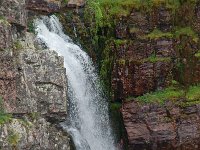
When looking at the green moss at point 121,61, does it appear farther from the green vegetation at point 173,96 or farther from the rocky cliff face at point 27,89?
the rocky cliff face at point 27,89

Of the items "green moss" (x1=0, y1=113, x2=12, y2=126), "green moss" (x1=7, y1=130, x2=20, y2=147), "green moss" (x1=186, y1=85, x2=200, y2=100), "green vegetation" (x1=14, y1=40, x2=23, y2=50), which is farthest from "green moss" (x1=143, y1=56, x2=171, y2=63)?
"green moss" (x1=7, y1=130, x2=20, y2=147)

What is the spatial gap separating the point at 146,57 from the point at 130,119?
3389mm

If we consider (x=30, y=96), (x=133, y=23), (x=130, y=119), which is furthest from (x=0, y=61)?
(x=133, y=23)

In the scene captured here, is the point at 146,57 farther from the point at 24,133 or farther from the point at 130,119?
the point at 24,133

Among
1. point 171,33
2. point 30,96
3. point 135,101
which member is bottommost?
point 135,101

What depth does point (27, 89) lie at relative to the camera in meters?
17.6

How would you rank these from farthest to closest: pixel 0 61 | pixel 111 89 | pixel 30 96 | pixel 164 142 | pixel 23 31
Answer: pixel 111 89
pixel 164 142
pixel 23 31
pixel 30 96
pixel 0 61

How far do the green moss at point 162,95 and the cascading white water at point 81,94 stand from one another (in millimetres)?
1972

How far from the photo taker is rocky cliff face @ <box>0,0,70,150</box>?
16.4 m

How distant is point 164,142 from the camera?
20875 millimetres

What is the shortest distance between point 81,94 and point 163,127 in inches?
158

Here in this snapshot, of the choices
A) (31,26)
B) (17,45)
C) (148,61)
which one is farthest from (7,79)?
(148,61)

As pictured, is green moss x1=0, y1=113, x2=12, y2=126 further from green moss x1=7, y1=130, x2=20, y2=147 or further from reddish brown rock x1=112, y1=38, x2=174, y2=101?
reddish brown rock x1=112, y1=38, x2=174, y2=101

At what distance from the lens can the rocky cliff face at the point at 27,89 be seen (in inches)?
645
